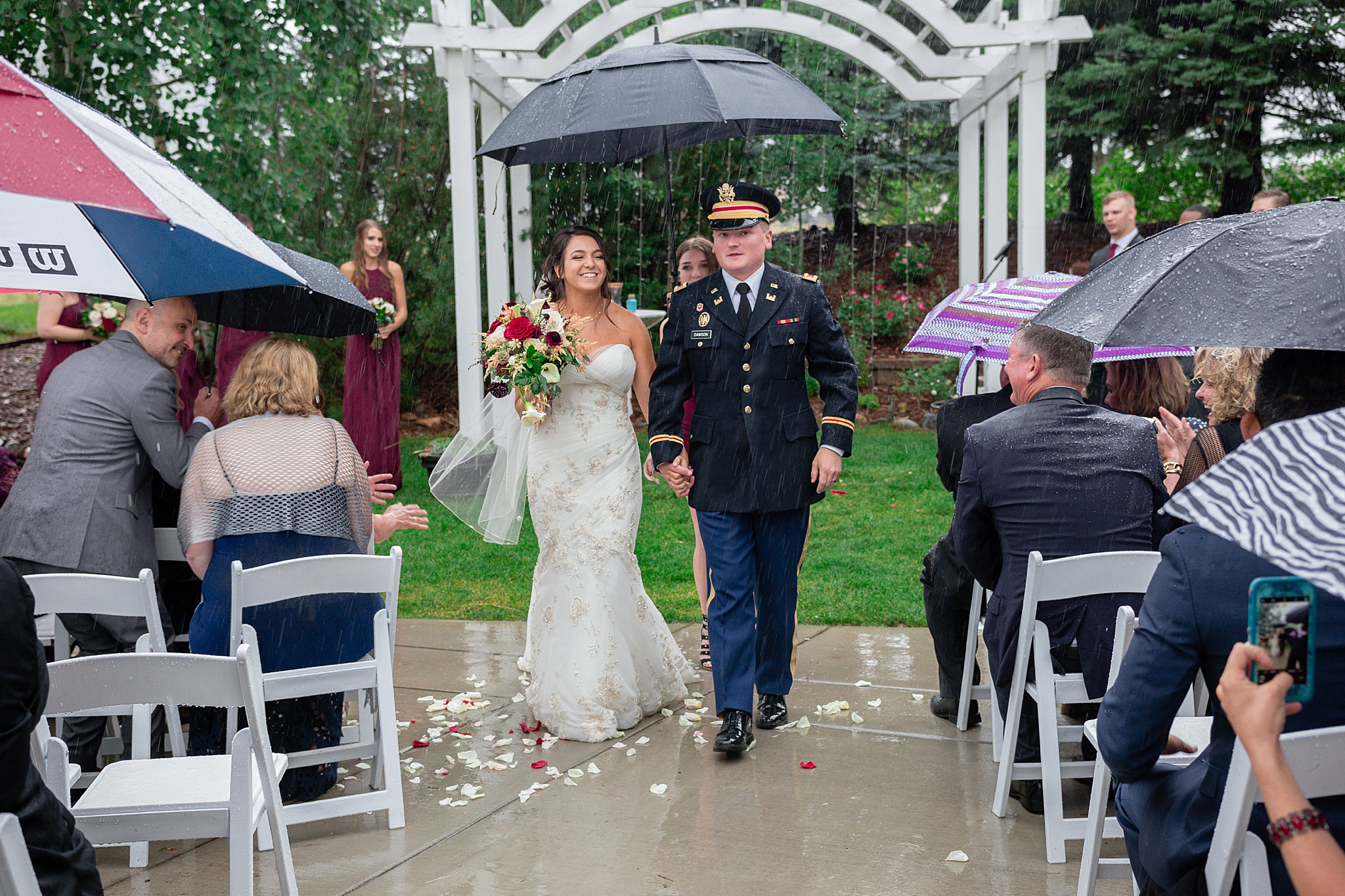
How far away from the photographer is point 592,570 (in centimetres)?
488

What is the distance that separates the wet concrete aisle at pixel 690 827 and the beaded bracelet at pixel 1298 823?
179 cm

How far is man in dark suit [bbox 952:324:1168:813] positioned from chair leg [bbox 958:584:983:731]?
23.6 inches

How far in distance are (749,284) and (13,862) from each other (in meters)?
3.47

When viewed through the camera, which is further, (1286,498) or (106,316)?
(106,316)

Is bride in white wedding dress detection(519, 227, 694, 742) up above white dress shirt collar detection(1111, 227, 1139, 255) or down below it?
below

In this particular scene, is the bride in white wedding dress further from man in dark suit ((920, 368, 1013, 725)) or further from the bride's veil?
man in dark suit ((920, 368, 1013, 725))

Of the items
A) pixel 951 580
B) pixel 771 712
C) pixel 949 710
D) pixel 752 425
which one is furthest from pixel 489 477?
pixel 949 710

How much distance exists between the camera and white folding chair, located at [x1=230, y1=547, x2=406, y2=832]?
11.7 ft

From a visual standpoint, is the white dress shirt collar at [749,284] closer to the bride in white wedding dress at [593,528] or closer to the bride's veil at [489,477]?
the bride in white wedding dress at [593,528]

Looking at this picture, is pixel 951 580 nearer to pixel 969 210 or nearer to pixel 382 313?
pixel 382 313

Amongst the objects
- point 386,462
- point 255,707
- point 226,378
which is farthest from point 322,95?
point 255,707

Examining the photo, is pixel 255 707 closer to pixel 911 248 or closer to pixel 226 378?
pixel 226 378

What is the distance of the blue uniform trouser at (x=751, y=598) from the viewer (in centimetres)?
456

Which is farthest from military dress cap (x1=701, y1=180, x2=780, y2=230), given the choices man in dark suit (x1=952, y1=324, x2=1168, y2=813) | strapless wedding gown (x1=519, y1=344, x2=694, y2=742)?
man in dark suit (x1=952, y1=324, x2=1168, y2=813)
